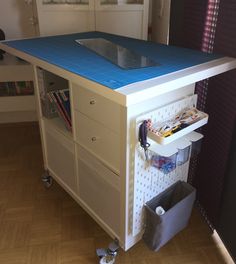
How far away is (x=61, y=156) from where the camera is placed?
1602 millimetres

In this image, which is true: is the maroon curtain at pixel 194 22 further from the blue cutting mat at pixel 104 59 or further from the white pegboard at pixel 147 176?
the white pegboard at pixel 147 176

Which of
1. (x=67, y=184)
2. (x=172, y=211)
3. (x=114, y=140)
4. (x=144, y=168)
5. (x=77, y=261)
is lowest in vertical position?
(x=77, y=261)

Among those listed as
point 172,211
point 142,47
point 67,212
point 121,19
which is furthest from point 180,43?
point 67,212

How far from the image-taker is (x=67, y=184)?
64.4 inches

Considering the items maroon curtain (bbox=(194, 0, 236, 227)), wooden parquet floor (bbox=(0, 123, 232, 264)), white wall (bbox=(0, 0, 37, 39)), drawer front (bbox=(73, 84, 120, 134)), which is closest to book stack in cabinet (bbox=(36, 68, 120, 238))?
drawer front (bbox=(73, 84, 120, 134))

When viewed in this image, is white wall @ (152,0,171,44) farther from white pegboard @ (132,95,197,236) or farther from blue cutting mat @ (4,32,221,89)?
white pegboard @ (132,95,197,236)

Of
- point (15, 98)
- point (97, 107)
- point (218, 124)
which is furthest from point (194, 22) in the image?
point (15, 98)

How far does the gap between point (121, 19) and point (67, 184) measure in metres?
1.17

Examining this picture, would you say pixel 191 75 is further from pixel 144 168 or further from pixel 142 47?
pixel 142 47

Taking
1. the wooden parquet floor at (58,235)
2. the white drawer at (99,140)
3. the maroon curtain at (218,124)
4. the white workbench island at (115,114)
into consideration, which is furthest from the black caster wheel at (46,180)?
the maroon curtain at (218,124)

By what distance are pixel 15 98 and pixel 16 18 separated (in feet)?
2.15

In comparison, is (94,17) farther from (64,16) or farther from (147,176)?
(147,176)

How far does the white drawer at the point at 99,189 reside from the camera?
4.13 ft

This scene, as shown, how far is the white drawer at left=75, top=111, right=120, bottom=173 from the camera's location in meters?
1.15
